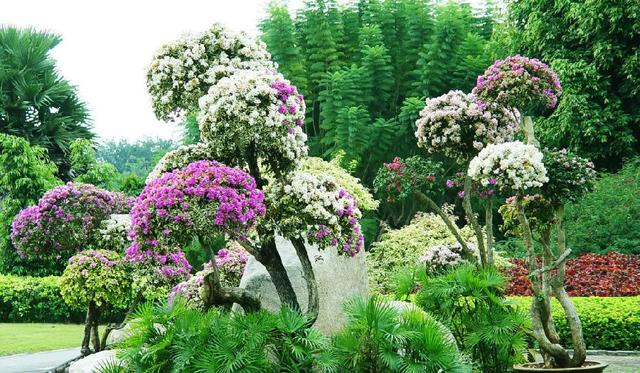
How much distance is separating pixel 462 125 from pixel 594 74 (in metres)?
10.7

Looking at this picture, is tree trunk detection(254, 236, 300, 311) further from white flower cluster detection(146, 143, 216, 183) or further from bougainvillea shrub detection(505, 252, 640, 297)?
bougainvillea shrub detection(505, 252, 640, 297)

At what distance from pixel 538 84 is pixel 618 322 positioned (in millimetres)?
3586

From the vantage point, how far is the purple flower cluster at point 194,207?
20.6ft

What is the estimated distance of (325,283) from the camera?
25.6ft

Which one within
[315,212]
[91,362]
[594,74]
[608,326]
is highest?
[594,74]

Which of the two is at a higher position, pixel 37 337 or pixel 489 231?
pixel 489 231

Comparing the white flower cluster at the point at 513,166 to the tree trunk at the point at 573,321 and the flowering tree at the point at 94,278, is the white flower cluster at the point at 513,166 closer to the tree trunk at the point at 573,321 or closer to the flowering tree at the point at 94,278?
the tree trunk at the point at 573,321

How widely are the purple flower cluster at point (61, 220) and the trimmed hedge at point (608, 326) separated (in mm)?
6088

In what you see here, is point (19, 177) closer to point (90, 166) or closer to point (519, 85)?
point (90, 166)

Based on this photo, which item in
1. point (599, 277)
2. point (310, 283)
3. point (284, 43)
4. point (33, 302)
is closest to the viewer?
point (310, 283)

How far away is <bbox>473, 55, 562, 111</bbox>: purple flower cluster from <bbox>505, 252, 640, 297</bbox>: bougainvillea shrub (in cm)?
437

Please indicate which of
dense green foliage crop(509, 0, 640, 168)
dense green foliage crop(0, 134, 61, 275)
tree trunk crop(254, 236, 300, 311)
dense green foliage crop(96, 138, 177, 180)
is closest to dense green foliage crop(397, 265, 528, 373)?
tree trunk crop(254, 236, 300, 311)

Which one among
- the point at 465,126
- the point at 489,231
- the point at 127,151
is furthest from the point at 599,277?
the point at 127,151

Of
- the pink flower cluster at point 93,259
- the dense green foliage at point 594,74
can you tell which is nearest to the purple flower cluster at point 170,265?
the pink flower cluster at point 93,259
